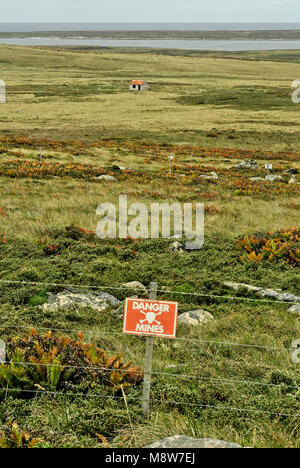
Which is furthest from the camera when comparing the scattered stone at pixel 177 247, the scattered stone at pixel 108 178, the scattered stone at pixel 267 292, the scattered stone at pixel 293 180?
the scattered stone at pixel 293 180

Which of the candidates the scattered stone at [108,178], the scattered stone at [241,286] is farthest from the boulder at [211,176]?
the scattered stone at [241,286]

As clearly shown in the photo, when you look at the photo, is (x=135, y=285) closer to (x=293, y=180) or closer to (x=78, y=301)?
(x=78, y=301)

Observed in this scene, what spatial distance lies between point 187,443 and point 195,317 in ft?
13.8

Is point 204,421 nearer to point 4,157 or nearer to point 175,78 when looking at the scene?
point 4,157

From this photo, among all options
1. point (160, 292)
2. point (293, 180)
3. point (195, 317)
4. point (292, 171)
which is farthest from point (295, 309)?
point (292, 171)

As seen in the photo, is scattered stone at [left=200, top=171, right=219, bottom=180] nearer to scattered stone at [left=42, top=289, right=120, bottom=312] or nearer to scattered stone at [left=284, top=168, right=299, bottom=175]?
scattered stone at [left=284, top=168, right=299, bottom=175]

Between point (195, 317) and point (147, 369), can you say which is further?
point (195, 317)

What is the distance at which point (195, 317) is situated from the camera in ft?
27.9

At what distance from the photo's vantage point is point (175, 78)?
132375 mm

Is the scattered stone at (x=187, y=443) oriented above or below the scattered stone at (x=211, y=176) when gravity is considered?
below

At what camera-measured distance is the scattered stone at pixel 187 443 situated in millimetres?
4246

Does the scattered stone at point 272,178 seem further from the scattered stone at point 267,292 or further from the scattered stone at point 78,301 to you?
the scattered stone at point 78,301

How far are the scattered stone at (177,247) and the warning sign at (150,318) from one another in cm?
765
